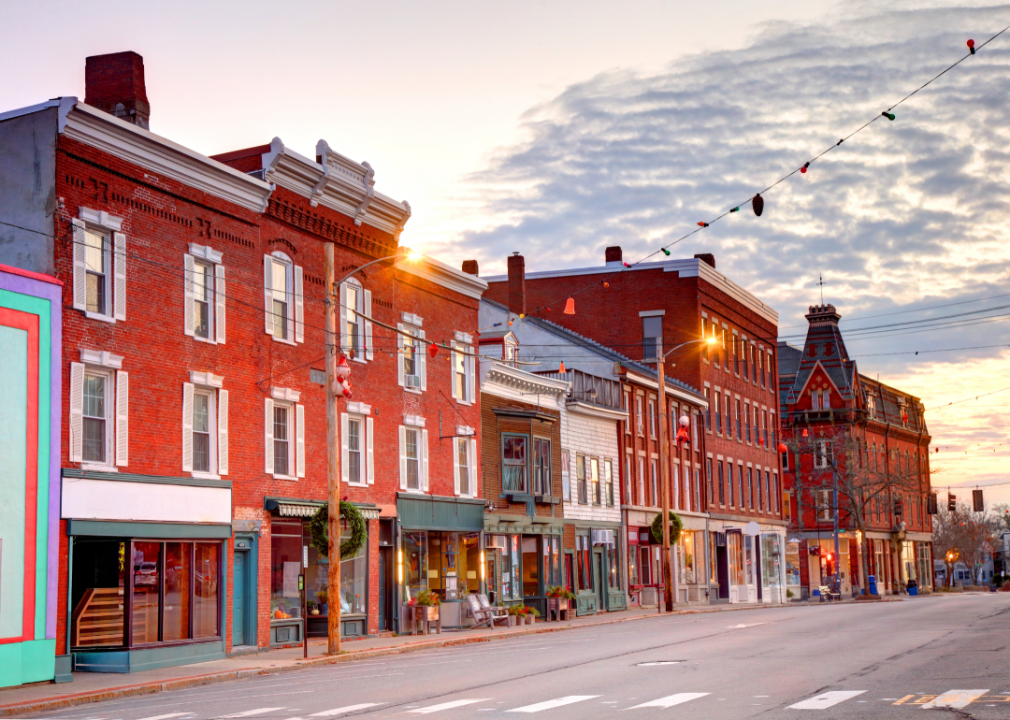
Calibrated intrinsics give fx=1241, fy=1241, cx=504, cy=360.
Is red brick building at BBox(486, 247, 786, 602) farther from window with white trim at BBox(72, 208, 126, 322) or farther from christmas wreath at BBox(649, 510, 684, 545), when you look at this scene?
window with white trim at BBox(72, 208, 126, 322)

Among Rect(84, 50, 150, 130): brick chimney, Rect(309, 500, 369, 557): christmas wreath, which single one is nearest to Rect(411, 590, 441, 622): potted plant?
Rect(309, 500, 369, 557): christmas wreath

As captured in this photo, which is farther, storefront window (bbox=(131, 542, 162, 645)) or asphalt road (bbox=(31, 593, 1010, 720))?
storefront window (bbox=(131, 542, 162, 645))

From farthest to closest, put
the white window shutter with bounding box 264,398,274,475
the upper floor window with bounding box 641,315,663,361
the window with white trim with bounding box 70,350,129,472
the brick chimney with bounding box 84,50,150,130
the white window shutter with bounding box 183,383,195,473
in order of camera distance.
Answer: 1. the upper floor window with bounding box 641,315,663,361
2. the white window shutter with bounding box 264,398,274,475
3. the brick chimney with bounding box 84,50,150,130
4. the white window shutter with bounding box 183,383,195,473
5. the window with white trim with bounding box 70,350,129,472

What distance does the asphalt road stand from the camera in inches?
592

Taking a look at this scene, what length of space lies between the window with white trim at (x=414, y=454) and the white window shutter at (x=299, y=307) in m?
6.01

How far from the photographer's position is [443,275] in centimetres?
4000

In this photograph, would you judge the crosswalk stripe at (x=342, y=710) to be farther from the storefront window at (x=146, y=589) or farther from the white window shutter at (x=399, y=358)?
the white window shutter at (x=399, y=358)

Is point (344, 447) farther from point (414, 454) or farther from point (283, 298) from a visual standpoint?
point (283, 298)

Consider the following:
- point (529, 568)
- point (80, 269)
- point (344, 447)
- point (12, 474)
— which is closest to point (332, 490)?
point (344, 447)

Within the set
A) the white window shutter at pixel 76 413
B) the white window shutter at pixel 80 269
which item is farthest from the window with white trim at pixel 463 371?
the white window shutter at pixel 76 413

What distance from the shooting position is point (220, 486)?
93.5ft

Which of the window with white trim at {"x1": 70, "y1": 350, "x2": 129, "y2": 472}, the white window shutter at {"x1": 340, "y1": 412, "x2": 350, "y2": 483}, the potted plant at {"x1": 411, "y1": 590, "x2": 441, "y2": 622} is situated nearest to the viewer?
the window with white trim at {"x1": 70, "y1": 350, "x2": 129, "y2": 472}

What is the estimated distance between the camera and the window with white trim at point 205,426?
27.7 meters

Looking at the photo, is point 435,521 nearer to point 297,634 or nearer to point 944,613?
point 297,634
